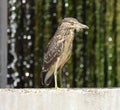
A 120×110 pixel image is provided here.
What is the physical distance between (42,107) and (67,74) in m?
1.06

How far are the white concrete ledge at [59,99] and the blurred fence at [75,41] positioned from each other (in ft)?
3.35

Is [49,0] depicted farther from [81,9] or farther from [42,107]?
[42,107]

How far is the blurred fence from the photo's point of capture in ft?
9.82

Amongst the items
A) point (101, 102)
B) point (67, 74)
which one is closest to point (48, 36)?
point (67, 74)

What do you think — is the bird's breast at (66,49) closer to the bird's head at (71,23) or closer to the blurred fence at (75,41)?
the bird's head at (71,23)

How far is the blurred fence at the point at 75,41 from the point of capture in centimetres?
299

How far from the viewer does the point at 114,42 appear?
302cm

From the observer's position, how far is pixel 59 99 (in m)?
1.91

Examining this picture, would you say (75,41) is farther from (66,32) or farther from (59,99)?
(59,99)

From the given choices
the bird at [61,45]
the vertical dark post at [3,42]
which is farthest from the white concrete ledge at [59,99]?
the vertical dark post at [3,42]

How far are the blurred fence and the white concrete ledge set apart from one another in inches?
40.2

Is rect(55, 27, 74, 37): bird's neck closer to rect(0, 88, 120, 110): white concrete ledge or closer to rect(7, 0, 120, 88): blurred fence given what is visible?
rect(0, 88, 120, 110): white concrete ledge

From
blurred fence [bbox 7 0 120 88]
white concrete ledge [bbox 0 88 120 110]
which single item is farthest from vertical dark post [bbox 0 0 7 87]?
white concrete ledge [bbox 0 88 120 110]

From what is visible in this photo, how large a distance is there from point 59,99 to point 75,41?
1131 mm
